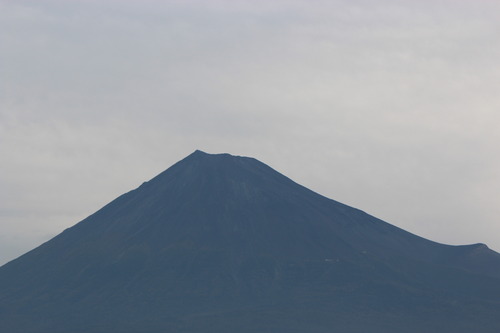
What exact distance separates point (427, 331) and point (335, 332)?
1922 centimetres

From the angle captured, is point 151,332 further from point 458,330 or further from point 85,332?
point 458,330

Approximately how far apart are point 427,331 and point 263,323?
3298cm

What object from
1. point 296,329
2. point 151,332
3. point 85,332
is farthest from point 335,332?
point 85,332

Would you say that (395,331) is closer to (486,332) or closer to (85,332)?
(486,332)

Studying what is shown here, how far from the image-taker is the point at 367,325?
199750 millimetres

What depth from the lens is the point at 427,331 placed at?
654ft

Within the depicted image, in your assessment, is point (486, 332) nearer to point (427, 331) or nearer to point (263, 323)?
point (427, 331)

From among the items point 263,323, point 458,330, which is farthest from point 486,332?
point 263,323

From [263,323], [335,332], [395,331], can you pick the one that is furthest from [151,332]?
[395,331]

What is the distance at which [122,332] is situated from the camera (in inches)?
7805

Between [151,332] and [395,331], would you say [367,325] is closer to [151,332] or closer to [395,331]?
[395,331]

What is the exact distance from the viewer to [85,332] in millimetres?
199375

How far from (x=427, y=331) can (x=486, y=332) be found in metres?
11.5

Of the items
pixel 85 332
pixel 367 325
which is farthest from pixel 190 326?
pixel 367 325
